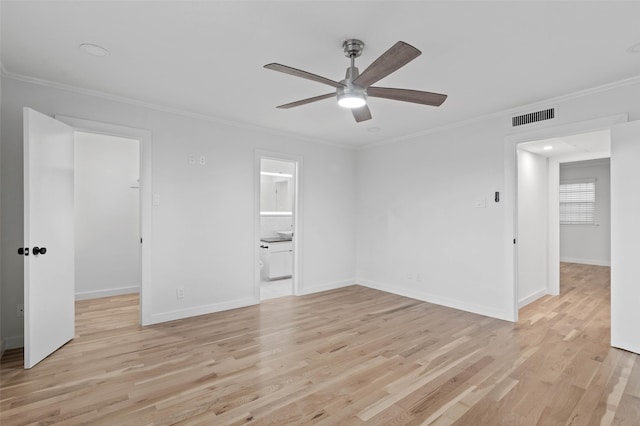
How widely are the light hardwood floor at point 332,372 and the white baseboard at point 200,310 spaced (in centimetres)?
15

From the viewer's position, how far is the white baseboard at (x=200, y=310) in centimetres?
373

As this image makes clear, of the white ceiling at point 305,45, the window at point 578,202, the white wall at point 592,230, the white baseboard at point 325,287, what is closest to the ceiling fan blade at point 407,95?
the white ceiling at point 305,45

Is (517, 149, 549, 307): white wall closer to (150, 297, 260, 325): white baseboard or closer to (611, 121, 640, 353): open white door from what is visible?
(611, 121, 640, 353): open white door

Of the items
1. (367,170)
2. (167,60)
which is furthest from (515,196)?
(167,60)

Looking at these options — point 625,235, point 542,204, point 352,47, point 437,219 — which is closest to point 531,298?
point 542,204

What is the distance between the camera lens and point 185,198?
12.9 ft

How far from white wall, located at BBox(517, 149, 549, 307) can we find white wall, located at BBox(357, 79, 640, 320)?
0.65 meters

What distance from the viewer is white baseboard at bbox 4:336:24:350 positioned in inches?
115

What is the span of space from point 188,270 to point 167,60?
2.42 metres

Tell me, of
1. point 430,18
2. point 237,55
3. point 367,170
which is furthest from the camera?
point 367,170

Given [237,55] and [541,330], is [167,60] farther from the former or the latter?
[541,330]

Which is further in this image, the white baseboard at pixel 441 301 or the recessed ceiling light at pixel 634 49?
the white baseboard at pixel 441 301

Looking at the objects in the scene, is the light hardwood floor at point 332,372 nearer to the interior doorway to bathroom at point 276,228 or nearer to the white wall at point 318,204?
the white wall at point 318,204

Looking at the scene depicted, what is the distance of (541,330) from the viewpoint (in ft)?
11.4
